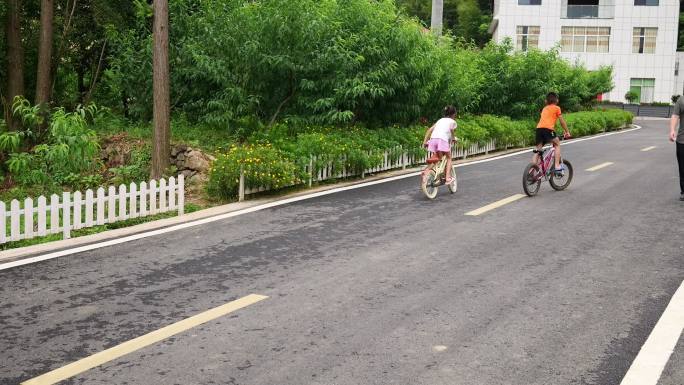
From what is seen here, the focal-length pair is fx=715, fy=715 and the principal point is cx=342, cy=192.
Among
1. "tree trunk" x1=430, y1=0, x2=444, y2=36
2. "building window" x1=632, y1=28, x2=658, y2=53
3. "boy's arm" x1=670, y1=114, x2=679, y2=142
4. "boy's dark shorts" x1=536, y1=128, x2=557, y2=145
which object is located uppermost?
"building window" x1=632, y1=28, x2=658, y2=53

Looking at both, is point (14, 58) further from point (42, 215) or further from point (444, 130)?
point (444, 130)

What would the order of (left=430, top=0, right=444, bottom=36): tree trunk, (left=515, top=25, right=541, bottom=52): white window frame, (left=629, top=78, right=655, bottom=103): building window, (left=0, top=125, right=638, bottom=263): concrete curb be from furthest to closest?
(left=515, top=25, right=541, bottom=52): white window frame < (left=629, top=78, right=655, bottom=103): building window < (left=430, top=0, right=444, bottom=36): tree trunk < (left=0, top=125, right=638, bottom=263): concrete curb

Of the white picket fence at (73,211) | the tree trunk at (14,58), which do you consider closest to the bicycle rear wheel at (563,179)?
the white picket fence at (73,211)

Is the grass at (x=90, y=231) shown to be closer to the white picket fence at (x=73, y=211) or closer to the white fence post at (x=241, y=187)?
the white picket fence at (x=73, y=211)

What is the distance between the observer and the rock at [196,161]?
1466 cm

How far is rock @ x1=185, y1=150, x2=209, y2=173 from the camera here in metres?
14.7

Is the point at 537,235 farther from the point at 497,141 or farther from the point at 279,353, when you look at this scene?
the point at 497,141

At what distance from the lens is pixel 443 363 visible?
493 centimetres

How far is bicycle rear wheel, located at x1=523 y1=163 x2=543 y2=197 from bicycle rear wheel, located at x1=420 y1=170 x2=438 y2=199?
1613 mm

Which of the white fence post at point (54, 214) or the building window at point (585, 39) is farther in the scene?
the building window at point (585, 39)

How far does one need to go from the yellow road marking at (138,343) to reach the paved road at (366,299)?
88 mm

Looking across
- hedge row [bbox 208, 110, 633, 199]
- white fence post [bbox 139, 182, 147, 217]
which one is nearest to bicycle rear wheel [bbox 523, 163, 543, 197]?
hedge row [bbox 208, 110, 633, 199]

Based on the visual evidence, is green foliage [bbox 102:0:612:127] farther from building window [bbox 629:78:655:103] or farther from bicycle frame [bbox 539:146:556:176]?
building window [bbox 629:78:655:103]

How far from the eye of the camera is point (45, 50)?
17484 mm
